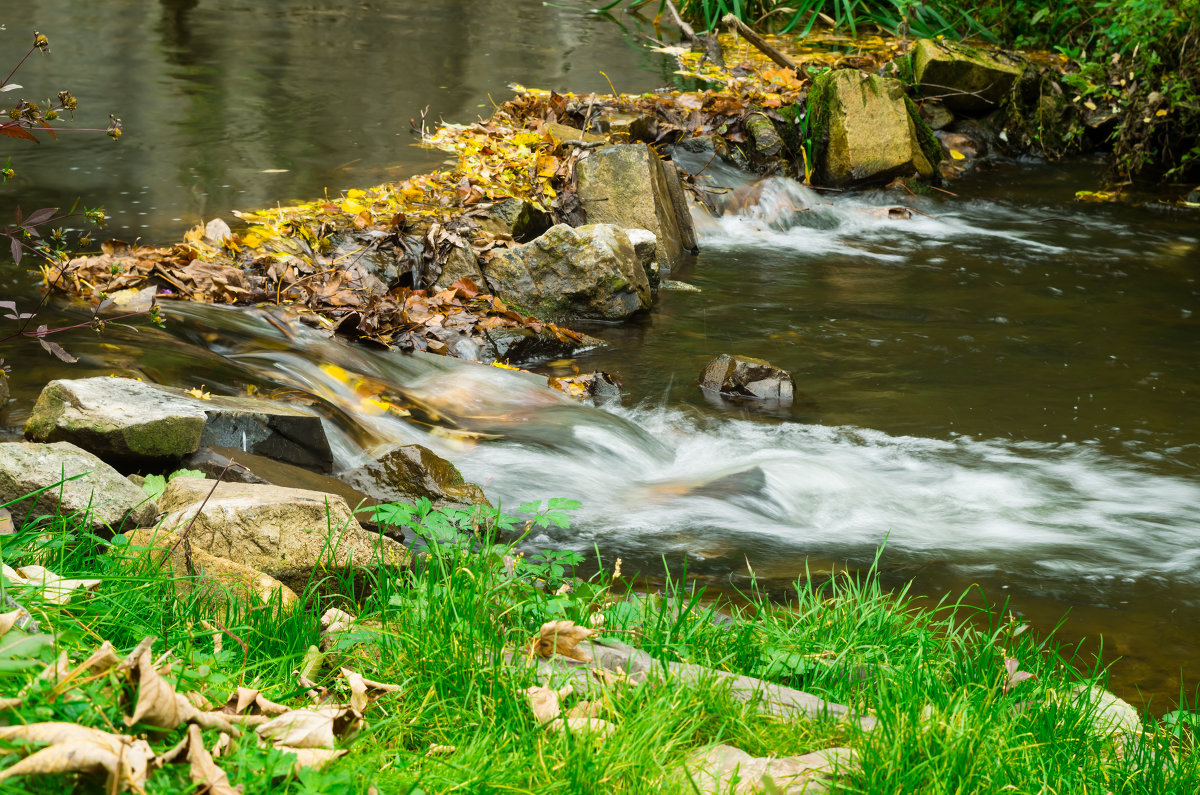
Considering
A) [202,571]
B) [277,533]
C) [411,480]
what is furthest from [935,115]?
[202,571]

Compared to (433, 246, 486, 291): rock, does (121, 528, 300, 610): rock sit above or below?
above

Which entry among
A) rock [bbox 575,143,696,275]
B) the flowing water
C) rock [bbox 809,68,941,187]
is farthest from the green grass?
rock [bbox 809,68,941,187]

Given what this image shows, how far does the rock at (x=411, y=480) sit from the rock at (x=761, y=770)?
2.15 metres

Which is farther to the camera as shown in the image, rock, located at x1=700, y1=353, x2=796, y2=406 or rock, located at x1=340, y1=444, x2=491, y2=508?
rock, located at x1=700, y1=353, x2=796, y2=406

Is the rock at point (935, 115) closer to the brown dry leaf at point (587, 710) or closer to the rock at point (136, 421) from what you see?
the rock at point (136, 421)

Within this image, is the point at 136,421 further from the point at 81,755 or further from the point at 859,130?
the point at 859,130

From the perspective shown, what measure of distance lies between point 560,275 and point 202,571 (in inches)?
181

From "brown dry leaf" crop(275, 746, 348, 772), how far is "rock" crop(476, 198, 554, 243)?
5.94 m

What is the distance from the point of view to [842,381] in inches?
244

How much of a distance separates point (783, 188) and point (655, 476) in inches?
223

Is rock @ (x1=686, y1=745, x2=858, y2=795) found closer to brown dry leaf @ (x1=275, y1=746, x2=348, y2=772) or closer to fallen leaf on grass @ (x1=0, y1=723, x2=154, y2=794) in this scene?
brown dry leaf @ (x1=275, y1=746, x2=348, y2=772)

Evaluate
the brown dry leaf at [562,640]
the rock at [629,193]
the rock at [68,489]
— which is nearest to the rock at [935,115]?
the rock at [629,193]

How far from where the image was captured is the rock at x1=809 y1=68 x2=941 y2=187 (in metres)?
10.4

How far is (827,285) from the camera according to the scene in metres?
8.03
